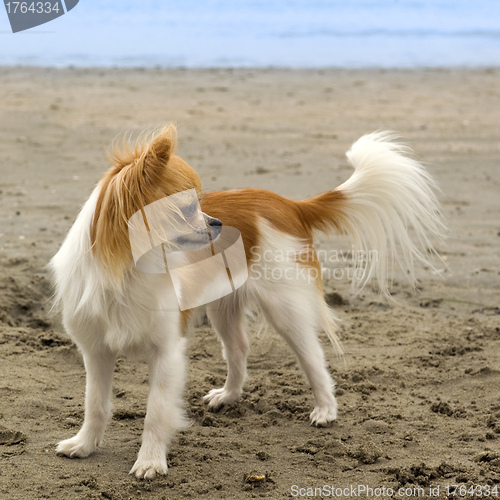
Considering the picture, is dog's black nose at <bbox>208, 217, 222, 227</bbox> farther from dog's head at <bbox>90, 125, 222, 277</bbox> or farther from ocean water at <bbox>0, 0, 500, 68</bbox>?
ocean water at <bbox>0, 0, 500, 68</bbox>

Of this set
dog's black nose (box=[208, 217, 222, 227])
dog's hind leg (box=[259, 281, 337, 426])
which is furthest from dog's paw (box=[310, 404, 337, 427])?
dog's black nose (box=[208, 217, 222, 227])

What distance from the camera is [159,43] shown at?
27.4m

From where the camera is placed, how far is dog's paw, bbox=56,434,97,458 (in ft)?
11.8

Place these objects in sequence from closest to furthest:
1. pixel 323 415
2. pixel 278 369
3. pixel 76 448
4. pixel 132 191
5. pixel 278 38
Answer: pixel 132 191 → pixel 76 448 → pixel 323 415 → pixel 278 369 → pixel 278 38

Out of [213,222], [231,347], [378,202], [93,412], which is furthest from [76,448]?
[378,202]

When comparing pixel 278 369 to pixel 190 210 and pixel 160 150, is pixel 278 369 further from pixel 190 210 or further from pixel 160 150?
pixel 160 150

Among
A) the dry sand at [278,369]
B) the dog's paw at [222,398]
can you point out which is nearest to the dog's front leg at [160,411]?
the dry sand at [278,369]

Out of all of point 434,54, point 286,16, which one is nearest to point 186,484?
point 434,54

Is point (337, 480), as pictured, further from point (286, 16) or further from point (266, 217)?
point (286, 16)

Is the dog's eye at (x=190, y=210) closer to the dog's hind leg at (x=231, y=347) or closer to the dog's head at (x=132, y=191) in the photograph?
the dog's head at (x=132, y=191)

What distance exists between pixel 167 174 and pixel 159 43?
2574 centimetres

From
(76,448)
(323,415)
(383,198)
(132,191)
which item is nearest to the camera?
(132,191)

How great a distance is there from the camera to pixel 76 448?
3.61 metres

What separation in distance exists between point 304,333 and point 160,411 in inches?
41.2
